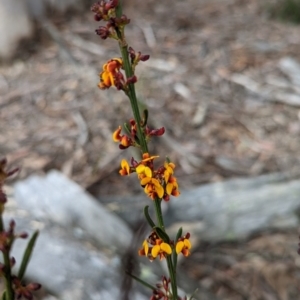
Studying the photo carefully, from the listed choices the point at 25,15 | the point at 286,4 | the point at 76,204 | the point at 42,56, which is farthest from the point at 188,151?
the point at 286,4

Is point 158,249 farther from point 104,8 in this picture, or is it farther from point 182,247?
point 104,8

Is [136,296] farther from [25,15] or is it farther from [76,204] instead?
[25,15]

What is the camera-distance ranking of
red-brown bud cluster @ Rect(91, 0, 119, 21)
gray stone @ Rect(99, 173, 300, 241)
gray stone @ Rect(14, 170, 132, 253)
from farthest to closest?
gray stone @ Rect(99, 173, 300, 241) → gray stone @ Rect(14, 170, 132, 253) → red-brown bud cluster @ Rect(91, 0, 119, 21)

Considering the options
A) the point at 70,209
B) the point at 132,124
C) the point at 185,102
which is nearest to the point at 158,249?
the point at 132,124

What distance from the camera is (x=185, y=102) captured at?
2.85 meters

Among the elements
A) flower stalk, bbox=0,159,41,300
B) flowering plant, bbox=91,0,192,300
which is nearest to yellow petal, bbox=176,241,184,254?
flowering plant, bbox=91,0,192,300

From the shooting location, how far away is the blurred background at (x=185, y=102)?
192 centimetres

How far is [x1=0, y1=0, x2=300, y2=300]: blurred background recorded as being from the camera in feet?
6.31

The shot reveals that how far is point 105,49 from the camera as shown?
3.45 meters

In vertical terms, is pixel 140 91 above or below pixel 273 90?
below

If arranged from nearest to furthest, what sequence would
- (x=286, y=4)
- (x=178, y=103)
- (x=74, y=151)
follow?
(x=74, y=151)
(x=178, y=103)
(x=286, y=4)

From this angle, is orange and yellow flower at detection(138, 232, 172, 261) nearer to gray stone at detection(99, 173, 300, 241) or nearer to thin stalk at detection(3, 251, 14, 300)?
thin stalk at detection(3, 251, 14, 300)

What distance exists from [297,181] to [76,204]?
838 millimetres

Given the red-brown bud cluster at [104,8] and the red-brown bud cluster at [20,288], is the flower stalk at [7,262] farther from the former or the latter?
the red-brown bud cluster at [104,8]
